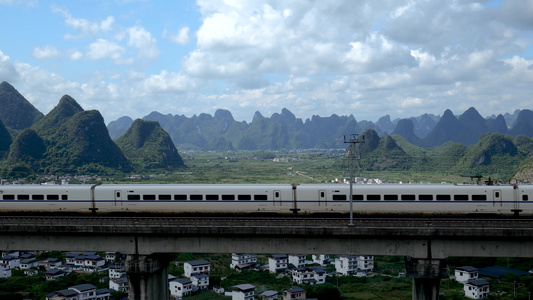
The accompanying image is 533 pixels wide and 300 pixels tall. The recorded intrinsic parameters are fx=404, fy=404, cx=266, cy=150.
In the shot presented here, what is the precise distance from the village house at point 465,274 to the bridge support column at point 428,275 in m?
39.7

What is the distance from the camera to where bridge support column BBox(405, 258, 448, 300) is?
2288 cm

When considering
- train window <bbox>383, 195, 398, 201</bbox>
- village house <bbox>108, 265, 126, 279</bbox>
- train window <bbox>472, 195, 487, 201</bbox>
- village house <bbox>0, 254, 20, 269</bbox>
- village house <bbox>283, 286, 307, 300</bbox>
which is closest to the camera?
train window <bbox>472, 195, 487, 201</bbox>

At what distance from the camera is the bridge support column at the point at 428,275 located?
22.9 meters

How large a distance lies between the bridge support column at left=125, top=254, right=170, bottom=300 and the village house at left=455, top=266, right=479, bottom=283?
1904 inches

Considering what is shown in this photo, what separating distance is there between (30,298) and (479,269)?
6444 centimetres

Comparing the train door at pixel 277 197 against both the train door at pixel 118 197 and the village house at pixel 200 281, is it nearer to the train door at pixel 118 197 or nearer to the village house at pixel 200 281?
the train door at pixel 118 197

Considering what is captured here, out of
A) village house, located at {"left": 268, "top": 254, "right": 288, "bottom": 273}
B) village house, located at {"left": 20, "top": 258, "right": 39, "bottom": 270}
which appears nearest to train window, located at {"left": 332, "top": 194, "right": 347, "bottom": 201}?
village house, located at {"left": 268, "top": 254, "right": 288, "bottom": 273}

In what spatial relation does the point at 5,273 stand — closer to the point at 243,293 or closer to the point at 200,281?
the point at 200,281

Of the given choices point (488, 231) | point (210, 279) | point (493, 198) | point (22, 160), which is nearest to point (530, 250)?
point (488, 231)

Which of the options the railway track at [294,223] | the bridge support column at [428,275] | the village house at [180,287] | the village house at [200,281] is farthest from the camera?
the village house at [200,281]

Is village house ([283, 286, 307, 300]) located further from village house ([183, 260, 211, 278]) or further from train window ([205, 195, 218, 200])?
train window ([205, 195, 218, 200])

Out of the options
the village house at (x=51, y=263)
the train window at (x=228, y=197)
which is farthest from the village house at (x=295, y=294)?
the village house at (x=51, y=263)

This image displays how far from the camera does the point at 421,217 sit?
2839 centimetres

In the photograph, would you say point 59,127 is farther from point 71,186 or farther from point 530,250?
point 530,250
